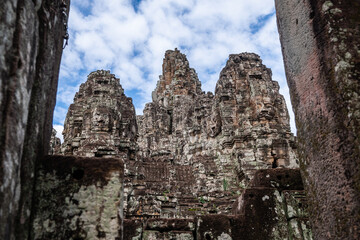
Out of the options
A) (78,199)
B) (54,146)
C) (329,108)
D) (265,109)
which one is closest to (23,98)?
(78,199)

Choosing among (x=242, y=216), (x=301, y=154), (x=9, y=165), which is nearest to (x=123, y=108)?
(x=242, y=216)

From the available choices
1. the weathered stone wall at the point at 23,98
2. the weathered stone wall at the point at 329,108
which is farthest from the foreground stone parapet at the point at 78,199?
the weathered stone wall at the point at 329,108

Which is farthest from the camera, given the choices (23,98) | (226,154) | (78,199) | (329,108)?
(226,154)

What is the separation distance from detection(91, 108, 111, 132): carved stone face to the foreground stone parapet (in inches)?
540

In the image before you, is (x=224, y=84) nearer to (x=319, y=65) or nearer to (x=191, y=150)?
(x=191, y=150)

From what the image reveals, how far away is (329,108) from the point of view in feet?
9.91

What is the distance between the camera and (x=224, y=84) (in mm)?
18375

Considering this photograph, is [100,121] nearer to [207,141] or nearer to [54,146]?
[207,141]

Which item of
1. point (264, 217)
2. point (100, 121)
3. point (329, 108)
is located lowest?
point (264, 217)

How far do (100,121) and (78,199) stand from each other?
1398cm

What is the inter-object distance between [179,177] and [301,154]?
14067mm

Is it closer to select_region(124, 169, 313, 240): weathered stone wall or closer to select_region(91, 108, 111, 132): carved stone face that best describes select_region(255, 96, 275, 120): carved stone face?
select_region(91, 108, 111, 132): carved stone face

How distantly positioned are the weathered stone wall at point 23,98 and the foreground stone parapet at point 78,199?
0.11m

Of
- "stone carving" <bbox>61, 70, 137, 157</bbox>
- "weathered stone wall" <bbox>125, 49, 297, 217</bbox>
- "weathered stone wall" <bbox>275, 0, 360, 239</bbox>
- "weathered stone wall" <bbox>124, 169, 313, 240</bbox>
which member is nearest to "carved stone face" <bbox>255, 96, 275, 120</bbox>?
"weathered stone wall" <bbox>125, 49, 297, 217</bbox>
